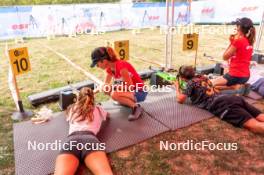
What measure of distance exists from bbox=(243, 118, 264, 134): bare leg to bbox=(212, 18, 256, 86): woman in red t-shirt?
1111 millimetres

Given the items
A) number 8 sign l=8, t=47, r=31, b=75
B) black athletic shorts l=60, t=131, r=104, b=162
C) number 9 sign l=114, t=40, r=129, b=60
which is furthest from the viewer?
number 9 sign l=114, t=40, r=129, b=60

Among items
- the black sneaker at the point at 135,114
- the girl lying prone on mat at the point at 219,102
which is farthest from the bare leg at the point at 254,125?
the black sneaker at the point at 135,114

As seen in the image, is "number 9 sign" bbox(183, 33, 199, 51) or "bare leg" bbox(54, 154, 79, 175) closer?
"bare leg" bbox(54, 154, 79, 175)

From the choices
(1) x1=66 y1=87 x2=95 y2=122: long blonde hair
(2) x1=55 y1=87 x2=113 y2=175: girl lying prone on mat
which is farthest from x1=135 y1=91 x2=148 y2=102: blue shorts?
(1) x1=66 y1=87 x2=95 y2=122: long blonde hair

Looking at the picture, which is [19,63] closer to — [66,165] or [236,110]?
[66,165]

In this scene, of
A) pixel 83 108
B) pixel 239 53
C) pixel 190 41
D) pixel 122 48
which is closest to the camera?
pixel 83 108

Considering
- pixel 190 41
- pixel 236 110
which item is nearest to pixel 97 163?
pixel 236 110

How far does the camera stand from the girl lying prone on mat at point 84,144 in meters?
2.20

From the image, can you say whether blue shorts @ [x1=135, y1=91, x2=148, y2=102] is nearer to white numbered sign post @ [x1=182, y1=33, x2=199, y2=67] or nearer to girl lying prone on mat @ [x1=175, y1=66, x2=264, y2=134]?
girl lying prone on mat @ [x1=175, y1=66, x2=264, y2=134]

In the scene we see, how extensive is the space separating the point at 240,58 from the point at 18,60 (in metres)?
3.29

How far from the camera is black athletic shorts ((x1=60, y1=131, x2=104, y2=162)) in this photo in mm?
2283

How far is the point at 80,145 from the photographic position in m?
2.34

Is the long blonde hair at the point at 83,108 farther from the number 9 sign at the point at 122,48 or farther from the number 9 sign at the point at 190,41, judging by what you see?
the number 9 sign at the point at 190,41

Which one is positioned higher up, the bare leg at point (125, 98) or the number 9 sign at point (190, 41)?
the number 9 sign at point (190, 41)
